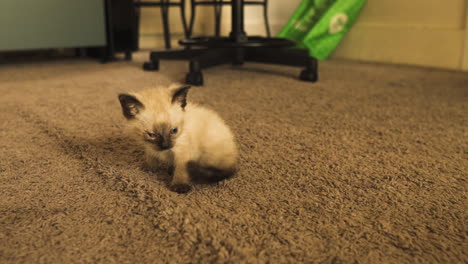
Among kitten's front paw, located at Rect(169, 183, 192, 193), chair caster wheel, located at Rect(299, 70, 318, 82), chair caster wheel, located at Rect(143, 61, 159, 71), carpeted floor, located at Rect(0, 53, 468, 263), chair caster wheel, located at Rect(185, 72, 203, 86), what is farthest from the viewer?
chair caster wheel, located at Rect(143, 61, 159, 71)

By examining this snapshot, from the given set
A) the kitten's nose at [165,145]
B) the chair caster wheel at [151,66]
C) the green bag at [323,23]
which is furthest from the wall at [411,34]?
the kitten's nose at [165,145]

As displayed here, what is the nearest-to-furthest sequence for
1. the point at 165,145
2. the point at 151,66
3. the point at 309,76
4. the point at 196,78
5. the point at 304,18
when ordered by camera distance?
1. the point at 165,145
2. the point at 196,78
3. the point at 309,76
4. the point at 151,66
5. the point at 304,18

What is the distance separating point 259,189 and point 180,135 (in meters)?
0.19

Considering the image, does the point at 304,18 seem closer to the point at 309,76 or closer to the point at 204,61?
the point at 309,76

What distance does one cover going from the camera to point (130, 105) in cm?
76

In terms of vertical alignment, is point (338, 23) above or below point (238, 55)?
above

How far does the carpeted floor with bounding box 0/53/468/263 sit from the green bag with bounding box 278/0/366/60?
117cm

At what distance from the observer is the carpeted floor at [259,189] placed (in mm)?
567

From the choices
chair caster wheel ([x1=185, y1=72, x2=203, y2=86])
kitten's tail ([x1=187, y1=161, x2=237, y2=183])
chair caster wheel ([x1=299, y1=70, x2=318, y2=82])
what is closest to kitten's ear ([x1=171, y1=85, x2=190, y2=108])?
kitten's tail ([x1=187, y1=161, x2=237, y2=183])

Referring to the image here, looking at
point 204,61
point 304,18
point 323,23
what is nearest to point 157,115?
point 204,61

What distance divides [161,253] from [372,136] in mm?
756

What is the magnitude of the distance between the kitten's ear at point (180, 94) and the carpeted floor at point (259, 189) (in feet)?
0.55

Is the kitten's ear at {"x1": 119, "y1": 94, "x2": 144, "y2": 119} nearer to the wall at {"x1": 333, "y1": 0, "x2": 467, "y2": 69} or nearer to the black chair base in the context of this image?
the black chair base

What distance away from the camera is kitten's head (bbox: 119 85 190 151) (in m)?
0.75
